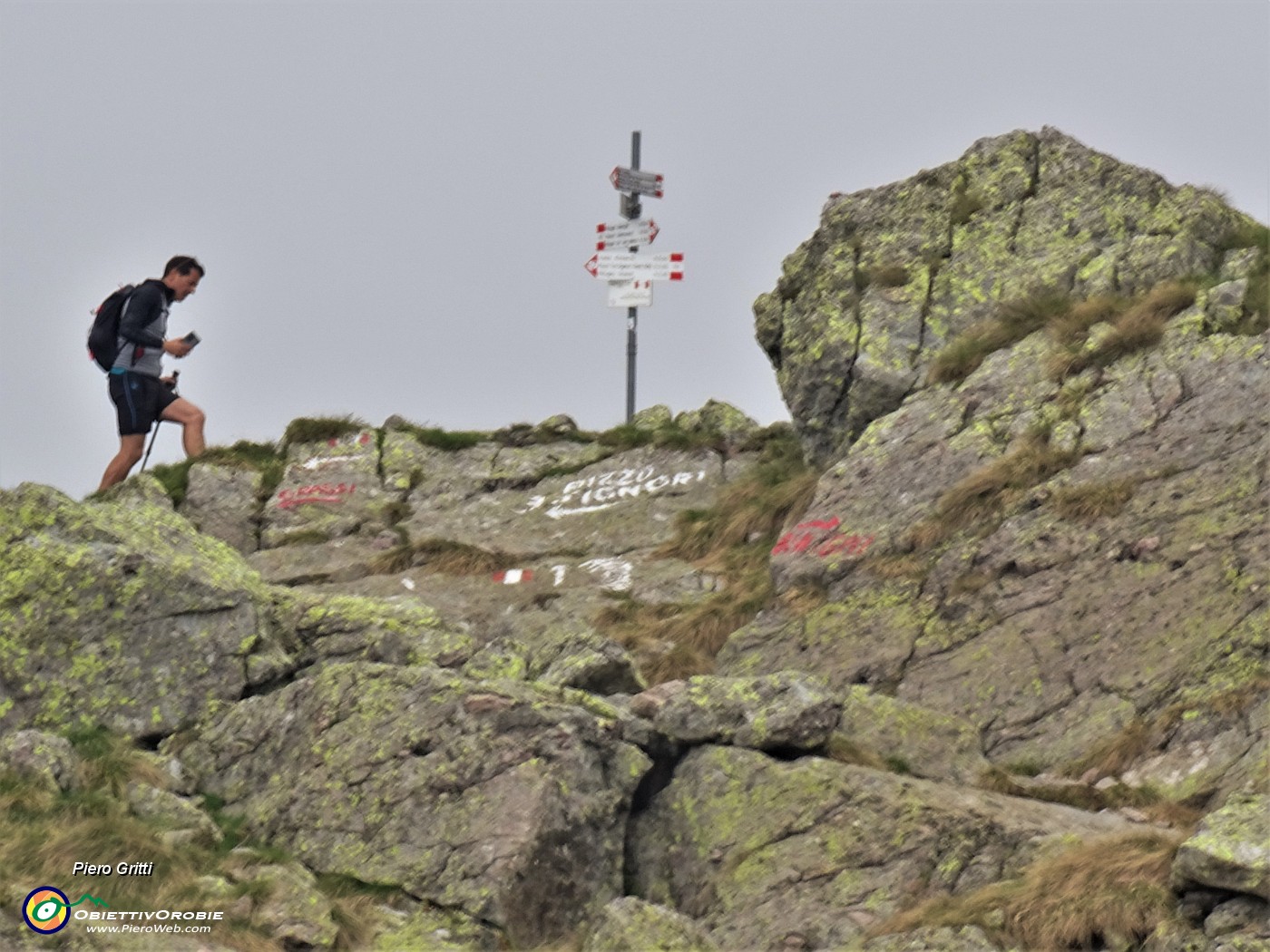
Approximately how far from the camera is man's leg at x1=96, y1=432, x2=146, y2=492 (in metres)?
26.1

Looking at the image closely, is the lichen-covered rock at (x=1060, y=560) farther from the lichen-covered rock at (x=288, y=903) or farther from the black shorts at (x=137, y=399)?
the black shorts at (x=137, y=399)

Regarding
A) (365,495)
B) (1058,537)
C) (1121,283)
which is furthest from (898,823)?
(365,495)

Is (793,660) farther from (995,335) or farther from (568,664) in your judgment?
(995,335)

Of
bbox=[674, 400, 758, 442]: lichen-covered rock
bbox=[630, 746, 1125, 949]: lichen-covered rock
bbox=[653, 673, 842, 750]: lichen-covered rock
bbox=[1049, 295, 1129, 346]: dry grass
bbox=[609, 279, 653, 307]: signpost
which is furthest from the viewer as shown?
bbox=[609, 279, 653, 307]: signpost

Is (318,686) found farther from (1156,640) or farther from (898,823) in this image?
(1156,640)

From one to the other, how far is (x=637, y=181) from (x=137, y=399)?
13.8 meters

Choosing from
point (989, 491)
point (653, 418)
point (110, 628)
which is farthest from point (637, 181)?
point (110, 628)

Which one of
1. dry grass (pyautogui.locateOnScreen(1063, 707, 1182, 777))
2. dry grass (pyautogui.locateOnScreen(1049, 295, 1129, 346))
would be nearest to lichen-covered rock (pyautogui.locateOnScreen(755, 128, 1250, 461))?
dry grass (pyautogui.locateOnScreen(1049, 295, 1129, 346))

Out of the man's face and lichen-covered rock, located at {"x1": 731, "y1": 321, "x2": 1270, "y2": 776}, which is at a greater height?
the man's face

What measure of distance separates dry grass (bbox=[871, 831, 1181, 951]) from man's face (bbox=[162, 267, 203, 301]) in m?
14.5

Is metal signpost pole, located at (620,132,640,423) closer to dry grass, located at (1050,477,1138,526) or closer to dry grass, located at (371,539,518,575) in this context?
dry grass, located at (371,539,518,575)

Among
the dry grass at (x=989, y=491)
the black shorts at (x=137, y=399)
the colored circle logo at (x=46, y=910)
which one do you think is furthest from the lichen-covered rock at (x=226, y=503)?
the colored circle logo at (x=46, y=910)

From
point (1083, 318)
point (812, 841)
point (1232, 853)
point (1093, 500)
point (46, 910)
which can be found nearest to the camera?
point (1232, 853)

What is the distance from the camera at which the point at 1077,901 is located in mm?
13938
